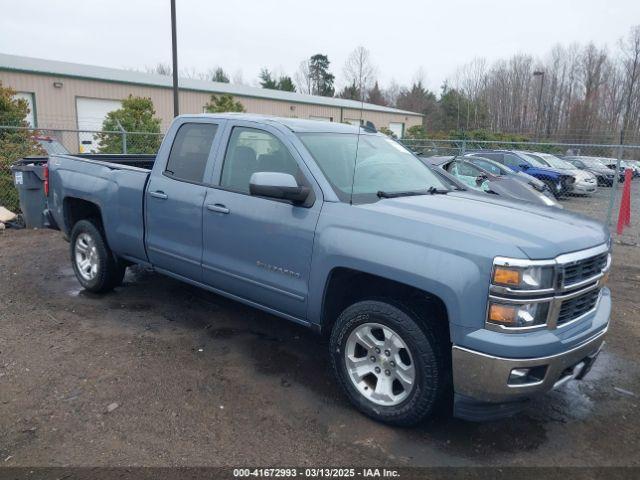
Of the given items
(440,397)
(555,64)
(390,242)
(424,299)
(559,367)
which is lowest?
(440,397)

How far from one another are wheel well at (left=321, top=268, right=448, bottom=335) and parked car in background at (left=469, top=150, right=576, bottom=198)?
14.4 metres

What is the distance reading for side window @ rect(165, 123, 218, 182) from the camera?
4496mm

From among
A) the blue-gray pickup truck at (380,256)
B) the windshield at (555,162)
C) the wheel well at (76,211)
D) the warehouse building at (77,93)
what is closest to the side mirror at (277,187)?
the blue-gray pickup truck at (380,256)

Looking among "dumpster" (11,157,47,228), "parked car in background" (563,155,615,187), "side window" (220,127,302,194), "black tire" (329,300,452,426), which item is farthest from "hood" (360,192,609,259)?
"parked car in background" (563,155,615,187)

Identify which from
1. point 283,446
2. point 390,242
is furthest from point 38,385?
point 390,242

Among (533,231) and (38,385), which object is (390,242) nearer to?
(533,231)

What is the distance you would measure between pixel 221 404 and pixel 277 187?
1553 mm

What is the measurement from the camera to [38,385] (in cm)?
377

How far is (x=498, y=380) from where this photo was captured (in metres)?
2.79

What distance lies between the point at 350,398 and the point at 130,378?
1693 mm

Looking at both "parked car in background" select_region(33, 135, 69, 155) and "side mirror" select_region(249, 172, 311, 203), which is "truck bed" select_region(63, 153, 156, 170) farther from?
"parked car in background" select_region(33, 135, 69, 155)

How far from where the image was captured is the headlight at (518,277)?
2.75 metres

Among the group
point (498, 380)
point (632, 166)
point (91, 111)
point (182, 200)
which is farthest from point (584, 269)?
point (632, 166)

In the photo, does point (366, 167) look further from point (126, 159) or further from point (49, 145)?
point (49, 145)
